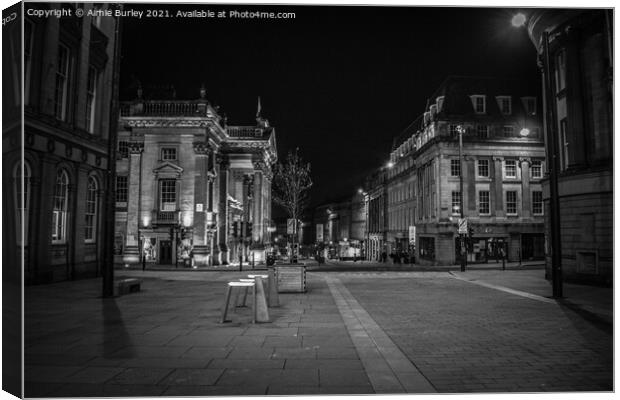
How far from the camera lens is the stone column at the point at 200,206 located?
3722 centimetres

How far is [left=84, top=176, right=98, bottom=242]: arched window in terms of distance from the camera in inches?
629

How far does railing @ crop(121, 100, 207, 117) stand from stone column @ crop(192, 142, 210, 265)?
2924 millimetres

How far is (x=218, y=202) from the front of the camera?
4675cm

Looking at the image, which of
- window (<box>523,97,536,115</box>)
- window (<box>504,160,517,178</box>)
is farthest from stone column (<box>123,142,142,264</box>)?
window (<box>523,97,536,115</box>)

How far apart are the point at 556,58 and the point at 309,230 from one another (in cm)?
14833

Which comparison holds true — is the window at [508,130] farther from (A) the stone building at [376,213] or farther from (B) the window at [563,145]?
(B) the window at [563,145]

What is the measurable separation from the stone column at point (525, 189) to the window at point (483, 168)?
124 inches

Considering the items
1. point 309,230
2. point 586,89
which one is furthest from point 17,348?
point 309,230

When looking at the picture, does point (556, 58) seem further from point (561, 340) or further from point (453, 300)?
point (561, 340)

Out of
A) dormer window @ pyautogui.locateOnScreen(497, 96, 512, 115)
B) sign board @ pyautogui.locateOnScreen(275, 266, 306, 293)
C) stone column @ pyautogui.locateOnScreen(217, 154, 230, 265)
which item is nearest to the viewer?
sign board @ pyautogui.locateOnScreen(275, 266, 306, 293)

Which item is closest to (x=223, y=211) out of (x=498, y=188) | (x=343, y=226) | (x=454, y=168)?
(x=454, y=168)

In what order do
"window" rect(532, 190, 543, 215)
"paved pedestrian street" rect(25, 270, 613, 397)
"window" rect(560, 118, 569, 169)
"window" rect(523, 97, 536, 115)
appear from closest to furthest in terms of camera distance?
"paved pedestrian street" rect(25, 270, 613, 397)
"window" rect(560, 118, 569, 169)
"window" rect(532, 190, 543, 215)
"window" rect(523, 97, 536, 115)

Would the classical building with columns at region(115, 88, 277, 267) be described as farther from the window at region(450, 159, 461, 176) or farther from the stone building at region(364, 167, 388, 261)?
the stone building at region(364, 167, 388, 261)

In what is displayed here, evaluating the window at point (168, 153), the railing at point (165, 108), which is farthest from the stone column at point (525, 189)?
the window at point (168, 153)
